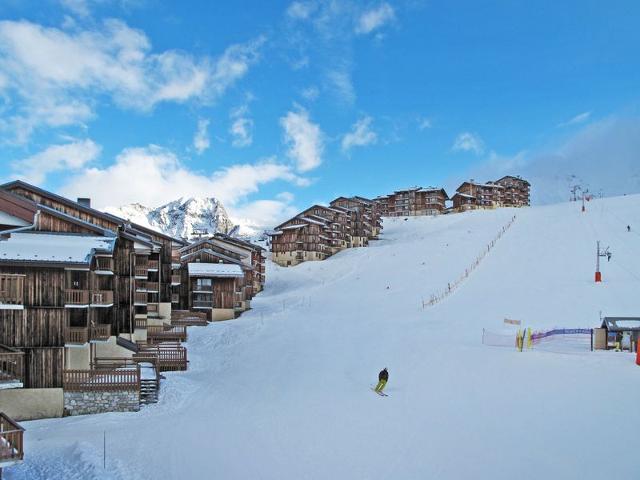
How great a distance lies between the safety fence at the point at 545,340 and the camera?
1250 inches

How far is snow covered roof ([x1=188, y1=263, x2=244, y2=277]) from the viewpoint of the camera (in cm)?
5422

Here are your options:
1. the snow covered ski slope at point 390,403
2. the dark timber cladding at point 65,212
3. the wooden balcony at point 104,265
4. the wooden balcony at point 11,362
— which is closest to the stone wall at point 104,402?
the snow covered ski slope at point 390,403

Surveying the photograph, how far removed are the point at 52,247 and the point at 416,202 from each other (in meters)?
135

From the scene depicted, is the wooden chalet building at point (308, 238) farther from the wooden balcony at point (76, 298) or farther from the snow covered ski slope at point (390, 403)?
the wooden balcony at point (76, 298)

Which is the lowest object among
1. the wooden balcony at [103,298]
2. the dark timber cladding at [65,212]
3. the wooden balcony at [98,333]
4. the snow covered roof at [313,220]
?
the wooden balcony at [98,333]

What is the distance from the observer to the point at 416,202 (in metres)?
153

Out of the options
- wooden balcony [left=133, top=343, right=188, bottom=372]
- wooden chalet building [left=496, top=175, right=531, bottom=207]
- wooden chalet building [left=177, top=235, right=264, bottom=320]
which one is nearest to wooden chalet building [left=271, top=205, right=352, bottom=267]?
wooden chalet building [left=177, top=235, right=264, bottom=320]

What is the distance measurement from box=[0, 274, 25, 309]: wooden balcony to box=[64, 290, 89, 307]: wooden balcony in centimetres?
176

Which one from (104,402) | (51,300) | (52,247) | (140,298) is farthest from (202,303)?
(51,300)

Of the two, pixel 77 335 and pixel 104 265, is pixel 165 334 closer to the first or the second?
pixel 104 265

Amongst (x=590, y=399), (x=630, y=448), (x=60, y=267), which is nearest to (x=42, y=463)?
(x=60, y=267)

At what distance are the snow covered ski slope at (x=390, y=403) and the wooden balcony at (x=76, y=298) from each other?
501 centimetres

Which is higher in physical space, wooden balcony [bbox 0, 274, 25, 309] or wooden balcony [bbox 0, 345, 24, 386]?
wooden balcony [bbox 0, 274, 25, 309]

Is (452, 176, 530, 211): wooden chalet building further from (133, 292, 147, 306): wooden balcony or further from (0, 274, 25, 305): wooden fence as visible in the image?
(0, 274, 25, 305): wooden fence
